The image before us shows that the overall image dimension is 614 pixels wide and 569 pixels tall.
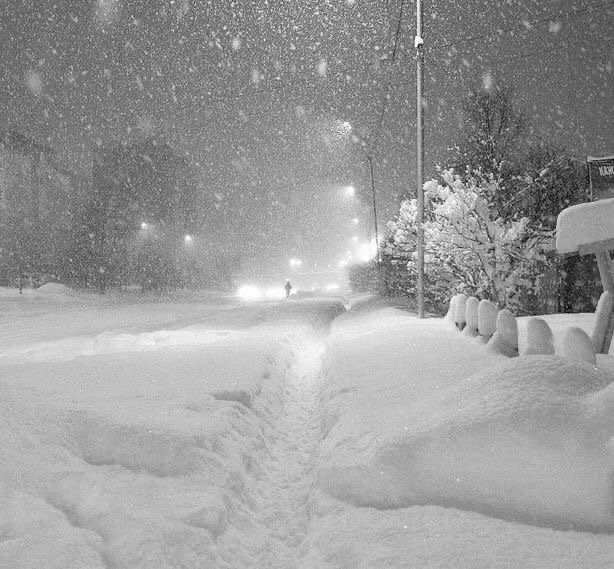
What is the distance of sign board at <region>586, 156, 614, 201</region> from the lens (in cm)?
1653

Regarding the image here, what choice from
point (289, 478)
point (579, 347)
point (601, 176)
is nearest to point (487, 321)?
point (579, 347)

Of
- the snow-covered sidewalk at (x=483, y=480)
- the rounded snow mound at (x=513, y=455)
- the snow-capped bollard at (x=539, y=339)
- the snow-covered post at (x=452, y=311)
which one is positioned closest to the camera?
the snow-covered sidewalk at (x=483, y=480)

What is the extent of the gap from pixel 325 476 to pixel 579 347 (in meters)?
2.95

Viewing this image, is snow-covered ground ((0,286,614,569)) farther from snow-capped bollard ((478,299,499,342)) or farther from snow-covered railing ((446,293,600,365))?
snow-capped bollard ((478,299,499,342))

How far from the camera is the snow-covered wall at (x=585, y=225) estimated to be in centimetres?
539

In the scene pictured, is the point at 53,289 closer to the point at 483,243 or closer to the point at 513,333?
the point at 483,243

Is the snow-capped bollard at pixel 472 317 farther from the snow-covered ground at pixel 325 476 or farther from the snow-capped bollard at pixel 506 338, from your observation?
the snow-covered ground at pixel 325 476

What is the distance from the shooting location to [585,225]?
18.2 ft

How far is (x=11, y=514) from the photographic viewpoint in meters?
2.70

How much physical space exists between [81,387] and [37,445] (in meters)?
1.93

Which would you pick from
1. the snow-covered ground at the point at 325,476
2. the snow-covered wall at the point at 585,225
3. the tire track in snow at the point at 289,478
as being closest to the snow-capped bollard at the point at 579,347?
the snow-covered ground at the point at 325,476

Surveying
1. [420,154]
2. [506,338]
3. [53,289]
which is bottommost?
[506,338]

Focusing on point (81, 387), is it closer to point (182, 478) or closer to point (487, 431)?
point (182, 478)

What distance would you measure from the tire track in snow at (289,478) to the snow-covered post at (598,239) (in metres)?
3.60
